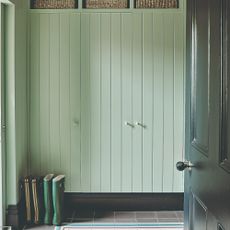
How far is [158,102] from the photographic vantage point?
3836 mm

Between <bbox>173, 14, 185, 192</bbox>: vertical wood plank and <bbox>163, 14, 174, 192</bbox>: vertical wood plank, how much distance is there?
31mm

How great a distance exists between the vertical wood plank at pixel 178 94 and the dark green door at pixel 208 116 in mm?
2111

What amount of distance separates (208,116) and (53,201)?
2516 millimetres

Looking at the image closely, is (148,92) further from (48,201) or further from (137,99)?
(48,201)

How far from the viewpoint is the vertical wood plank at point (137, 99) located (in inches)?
150

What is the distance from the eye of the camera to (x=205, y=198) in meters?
1.40

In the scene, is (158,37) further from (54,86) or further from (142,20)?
(54,86)

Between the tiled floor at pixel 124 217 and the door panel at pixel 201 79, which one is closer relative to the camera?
the door panel at pixel 201 79

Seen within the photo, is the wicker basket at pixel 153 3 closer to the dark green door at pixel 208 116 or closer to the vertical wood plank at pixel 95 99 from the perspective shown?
the vertical wood plank at pixel 95 99

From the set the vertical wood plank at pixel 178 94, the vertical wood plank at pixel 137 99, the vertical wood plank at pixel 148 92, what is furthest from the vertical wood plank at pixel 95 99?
the vertical wood plank at pixel 178 94

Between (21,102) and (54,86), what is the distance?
1.26 ft

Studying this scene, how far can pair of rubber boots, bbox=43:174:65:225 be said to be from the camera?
11.6 feet

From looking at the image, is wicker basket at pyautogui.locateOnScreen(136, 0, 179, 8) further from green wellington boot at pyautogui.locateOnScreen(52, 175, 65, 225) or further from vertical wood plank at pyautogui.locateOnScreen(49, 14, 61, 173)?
green wellington boot at pyautogui.locateOnScreen(52, 175, 65, 225)

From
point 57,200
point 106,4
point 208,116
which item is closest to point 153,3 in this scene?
point 106,4
